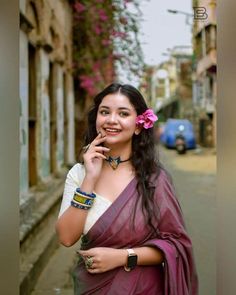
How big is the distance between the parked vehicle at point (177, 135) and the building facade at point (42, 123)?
484 centimetres

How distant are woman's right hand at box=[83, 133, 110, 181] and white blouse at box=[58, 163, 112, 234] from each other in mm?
Answer: 77

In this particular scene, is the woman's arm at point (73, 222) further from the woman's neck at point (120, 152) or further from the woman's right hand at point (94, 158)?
the woman's neck at point (120, 152)

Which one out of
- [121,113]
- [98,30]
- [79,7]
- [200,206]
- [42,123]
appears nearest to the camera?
[121,113]

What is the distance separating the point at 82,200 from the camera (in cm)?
177

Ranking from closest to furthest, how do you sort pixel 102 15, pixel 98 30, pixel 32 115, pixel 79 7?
1. pixel 32 115
2. pixel 102 15
3. pixel 98 30
4. pixel 79 7

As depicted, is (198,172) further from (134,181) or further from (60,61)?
(134,181)

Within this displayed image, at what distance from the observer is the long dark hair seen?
1812mm

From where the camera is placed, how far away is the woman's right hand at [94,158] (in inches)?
70.9

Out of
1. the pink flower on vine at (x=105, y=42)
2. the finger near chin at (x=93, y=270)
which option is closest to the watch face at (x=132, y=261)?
the finger near chin at (x=93, y=270)

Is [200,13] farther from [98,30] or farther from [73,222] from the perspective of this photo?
[98,30]

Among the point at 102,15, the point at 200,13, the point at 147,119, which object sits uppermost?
the point at 102,15

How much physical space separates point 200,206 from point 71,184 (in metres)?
5.14

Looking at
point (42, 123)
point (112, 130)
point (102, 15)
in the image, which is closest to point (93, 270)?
point (112, 130)
